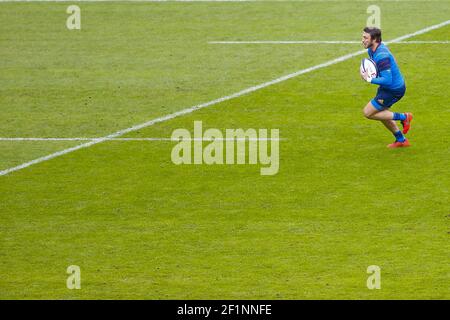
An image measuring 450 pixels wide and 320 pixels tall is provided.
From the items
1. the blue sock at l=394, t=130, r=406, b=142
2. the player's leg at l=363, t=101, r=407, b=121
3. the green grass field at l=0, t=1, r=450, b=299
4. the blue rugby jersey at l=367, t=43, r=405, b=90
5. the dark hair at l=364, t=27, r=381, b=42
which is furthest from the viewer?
the blue sock at l=394, t=130, r=406, b=142

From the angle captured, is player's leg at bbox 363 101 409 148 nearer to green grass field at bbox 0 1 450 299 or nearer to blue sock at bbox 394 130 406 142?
blue sock at bbox 394 130 406 142

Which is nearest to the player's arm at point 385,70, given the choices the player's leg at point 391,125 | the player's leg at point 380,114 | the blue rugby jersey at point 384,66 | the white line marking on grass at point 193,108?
the blue rugby jersey at point 384,66

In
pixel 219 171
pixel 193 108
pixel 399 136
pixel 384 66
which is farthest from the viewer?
pixel 193 108

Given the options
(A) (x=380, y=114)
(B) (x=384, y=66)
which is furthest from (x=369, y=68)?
(A) (x=380, y=114)

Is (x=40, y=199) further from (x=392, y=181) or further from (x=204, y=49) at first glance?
(x=204, y=49)

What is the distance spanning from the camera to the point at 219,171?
16.5 metres

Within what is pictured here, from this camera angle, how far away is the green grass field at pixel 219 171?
12609 mm

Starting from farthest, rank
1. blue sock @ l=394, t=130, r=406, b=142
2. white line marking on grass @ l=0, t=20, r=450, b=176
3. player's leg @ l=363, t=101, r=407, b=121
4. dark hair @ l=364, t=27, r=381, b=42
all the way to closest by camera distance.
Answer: white line marking on grass @ l=0, t=20, r=450, b=176 → blue sock @ l=394, t=130, r=406, b=142 → player's leg @ l=363, t=101, r=407, b=121 → dark hair @ l=364, t=27, r=381, b=42

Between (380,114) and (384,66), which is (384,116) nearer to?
A: (380,114)

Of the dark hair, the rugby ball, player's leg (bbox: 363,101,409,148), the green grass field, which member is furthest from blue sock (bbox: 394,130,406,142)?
the dark hair

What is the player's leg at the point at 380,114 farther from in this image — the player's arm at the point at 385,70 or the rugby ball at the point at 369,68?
the rugby ball at the point at 369,68

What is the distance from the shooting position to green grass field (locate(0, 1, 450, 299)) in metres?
12.6

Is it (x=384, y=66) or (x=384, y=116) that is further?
(x=384, y=116)
